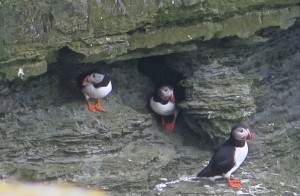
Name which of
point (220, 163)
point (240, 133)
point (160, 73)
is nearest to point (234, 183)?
point (220, 163)

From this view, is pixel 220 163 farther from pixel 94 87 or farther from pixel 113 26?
pixel 113 26

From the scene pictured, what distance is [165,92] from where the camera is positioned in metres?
7.21

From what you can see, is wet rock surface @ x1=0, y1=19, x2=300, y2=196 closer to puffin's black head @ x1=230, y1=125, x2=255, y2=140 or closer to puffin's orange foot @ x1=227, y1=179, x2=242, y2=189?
puffin's orange foot @ x1=227, y1=179, x2=242, y2=189

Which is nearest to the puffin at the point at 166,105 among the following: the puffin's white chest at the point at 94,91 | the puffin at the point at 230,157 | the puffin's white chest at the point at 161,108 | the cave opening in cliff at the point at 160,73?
the puffin's white chest at the point at 161,108

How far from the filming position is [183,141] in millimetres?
7336

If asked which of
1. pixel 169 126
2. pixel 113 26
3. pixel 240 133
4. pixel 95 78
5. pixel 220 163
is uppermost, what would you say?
pixel 113 26

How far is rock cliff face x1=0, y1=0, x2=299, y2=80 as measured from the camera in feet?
17.5

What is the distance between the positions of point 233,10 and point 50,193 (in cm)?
581

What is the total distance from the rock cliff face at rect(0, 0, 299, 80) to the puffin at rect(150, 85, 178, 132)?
2.37ft

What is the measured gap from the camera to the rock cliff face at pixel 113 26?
5328 mm

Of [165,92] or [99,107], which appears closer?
[99,107]

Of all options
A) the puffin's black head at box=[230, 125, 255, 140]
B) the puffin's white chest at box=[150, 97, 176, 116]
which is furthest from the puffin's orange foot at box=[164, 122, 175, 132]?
the puffin's black head at box=[230, 125, 255, 140]

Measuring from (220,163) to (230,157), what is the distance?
132 mm

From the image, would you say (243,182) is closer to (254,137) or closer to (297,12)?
(254,137)
